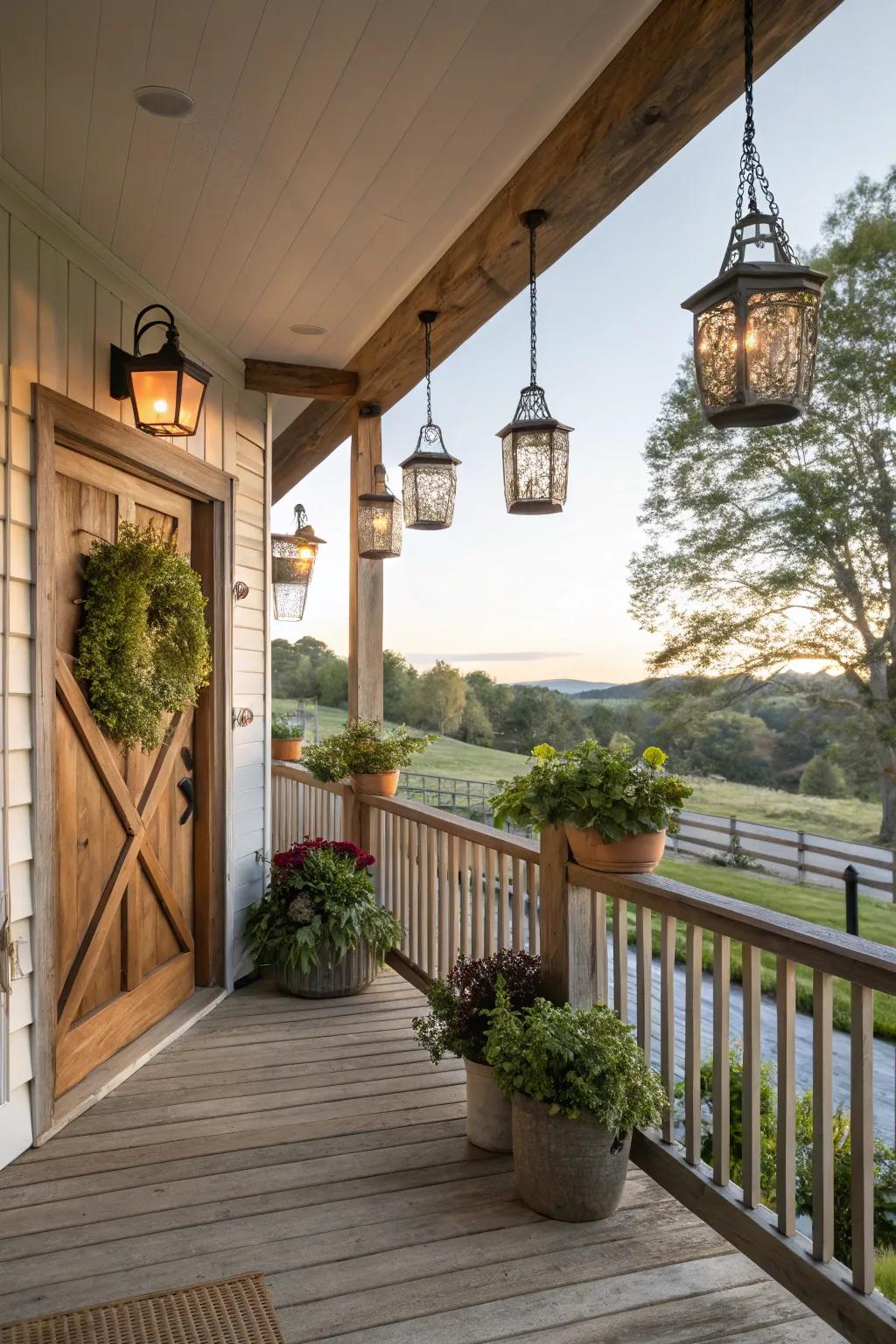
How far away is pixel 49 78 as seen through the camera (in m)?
2.13

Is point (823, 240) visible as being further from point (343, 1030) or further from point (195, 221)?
point (343, 1030)

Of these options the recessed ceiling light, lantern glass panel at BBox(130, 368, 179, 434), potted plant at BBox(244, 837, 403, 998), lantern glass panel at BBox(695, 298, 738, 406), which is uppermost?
the recessed ceiling light

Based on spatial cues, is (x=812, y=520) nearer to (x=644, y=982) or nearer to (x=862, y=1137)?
(x=644, y=982)

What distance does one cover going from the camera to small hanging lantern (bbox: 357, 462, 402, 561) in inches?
160

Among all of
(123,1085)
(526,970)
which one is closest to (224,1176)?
(123,1085)

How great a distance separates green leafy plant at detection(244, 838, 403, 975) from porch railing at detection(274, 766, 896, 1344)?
615mm

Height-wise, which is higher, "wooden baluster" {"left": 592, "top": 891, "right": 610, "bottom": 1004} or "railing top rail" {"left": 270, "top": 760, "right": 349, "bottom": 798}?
"railing top rail" {"left": 270, "top": 760, "right": 349, "bottom": 798}

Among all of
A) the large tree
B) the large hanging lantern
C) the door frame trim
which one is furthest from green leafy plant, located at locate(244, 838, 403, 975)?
the large tree

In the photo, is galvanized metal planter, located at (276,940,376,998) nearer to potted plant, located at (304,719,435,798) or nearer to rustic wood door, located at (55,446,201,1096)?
rustic wood door, located at (55,446,201,1096)

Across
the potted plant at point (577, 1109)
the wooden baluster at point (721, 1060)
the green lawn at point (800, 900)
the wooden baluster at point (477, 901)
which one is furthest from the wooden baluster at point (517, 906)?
A: the green lawn at point (800, 900)

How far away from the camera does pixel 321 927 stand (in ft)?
12.4

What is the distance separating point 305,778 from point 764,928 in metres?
3.57

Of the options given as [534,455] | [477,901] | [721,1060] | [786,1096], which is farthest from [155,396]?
[786,1096]

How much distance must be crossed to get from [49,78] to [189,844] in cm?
272
